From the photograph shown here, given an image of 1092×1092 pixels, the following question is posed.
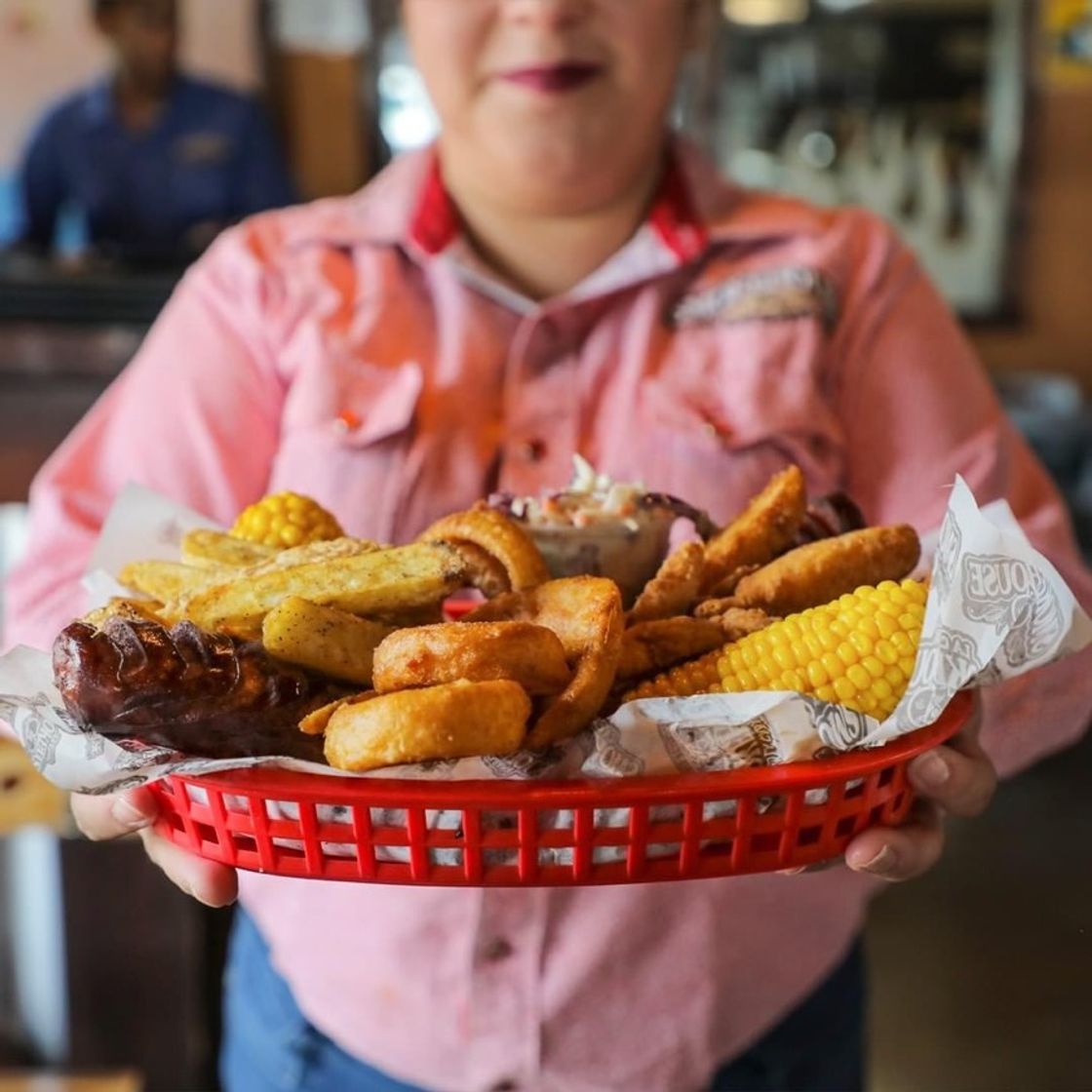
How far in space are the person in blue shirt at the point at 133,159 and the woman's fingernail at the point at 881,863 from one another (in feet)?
7.34

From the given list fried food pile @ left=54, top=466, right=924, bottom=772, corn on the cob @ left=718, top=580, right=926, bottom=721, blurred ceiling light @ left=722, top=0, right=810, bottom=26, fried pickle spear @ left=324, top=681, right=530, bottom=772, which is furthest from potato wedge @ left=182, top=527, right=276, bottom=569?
blurred ceiling light @ left=722, top=0, right=810, bottom=26

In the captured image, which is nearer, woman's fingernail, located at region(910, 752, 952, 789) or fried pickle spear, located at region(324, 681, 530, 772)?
fried pickle spear, located at region(324, 681, 530, 772)

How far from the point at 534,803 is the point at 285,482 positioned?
1.93 ft

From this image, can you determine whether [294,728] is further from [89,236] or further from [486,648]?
[89,236]

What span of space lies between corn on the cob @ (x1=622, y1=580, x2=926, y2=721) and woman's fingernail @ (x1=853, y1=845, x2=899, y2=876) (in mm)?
84

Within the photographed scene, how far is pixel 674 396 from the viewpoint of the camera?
3.85 feet

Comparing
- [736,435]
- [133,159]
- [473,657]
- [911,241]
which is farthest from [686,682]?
[911,241]

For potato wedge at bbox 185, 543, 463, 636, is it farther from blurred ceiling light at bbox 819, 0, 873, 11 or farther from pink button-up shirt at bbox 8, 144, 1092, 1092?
blurred ceiling light at bbox 819, 0, 873, 11

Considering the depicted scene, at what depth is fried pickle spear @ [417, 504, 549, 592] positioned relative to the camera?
32.1 inches

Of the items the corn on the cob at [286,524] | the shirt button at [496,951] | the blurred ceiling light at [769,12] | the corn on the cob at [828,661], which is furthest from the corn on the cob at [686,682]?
the blurred ceiling light at [769,12]

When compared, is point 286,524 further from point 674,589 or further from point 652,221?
point 652,221

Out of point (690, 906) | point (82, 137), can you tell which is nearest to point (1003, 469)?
point (690, 906)

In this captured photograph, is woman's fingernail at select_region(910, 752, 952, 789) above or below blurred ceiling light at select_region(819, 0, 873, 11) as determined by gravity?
below

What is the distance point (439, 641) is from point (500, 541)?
134mm
